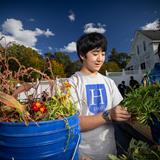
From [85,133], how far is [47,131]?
2.53 ft

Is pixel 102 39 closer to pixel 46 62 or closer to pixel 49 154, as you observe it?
pixel 46 62

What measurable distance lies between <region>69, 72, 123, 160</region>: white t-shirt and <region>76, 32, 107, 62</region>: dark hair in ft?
0.59

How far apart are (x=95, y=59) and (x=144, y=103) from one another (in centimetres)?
72

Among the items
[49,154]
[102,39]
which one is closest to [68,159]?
[49,154]

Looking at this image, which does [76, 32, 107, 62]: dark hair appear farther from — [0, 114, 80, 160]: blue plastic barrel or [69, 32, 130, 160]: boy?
[0, 114, 80, 160]: blue plastic barrel

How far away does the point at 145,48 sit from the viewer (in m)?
29.1

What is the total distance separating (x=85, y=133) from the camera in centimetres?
142

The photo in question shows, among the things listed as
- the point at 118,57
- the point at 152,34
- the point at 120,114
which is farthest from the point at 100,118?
the point at 118,57

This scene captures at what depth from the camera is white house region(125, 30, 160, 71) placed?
26.7 m

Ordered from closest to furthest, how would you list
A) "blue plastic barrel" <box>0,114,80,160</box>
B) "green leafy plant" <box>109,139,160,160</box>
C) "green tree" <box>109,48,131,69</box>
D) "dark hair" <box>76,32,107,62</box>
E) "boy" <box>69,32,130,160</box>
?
"blue plastic barrel" <box>0,114,80,160</box> < "green leafy plant" <box>109,139,160,160</box> < "boy" <box>69,32,130,160</box> < "dark hair" <box>76,32,107,62</box> < "green tree" <box>109,48,131,69</box>

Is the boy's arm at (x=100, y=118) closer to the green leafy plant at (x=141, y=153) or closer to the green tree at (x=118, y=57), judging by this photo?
the green leafy plant at (x=141, y=153)

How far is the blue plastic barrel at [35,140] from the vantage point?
67 centimetres

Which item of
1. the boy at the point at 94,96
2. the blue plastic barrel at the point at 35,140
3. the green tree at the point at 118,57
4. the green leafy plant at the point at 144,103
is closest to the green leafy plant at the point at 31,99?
the blue plastic barrel at the point at 35,140

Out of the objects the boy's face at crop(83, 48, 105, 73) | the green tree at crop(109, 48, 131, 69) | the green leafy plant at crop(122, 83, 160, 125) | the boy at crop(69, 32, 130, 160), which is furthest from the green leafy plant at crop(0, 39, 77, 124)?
the green tree at crop(109, 48, 131, 69)
